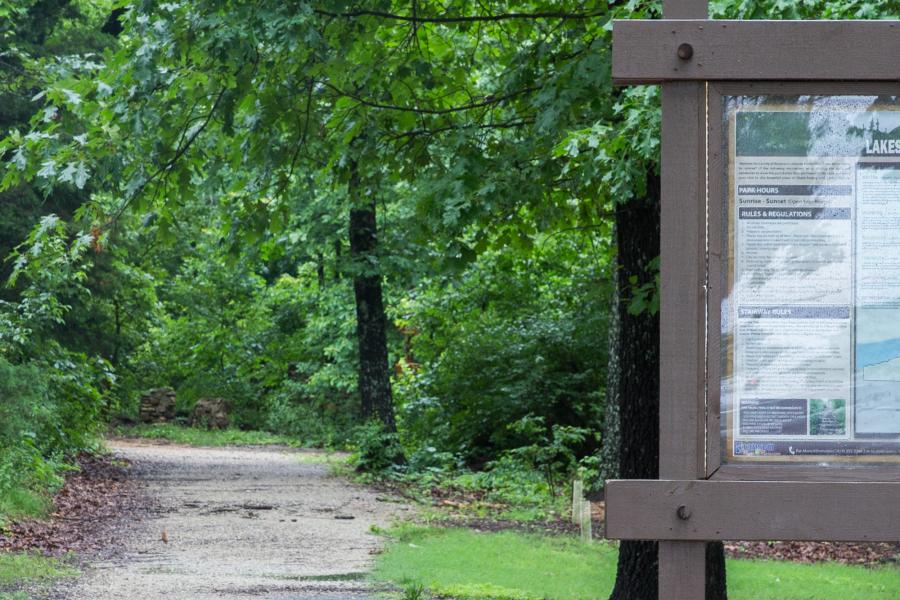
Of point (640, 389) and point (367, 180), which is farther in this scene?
point (367, 180)

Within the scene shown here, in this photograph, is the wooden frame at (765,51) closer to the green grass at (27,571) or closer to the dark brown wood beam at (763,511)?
the dark brown wood beam at (763,511)

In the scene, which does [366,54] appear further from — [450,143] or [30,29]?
[30,29]

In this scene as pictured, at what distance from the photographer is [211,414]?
1454 inches

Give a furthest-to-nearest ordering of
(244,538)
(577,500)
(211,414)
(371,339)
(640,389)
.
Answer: (211,414)
(371,339)
(577,500)
(244,538)
(640,389)

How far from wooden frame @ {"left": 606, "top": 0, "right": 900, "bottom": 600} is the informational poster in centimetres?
6

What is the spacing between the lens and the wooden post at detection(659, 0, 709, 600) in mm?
3971

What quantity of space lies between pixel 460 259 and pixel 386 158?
100cm

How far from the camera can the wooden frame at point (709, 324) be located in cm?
395

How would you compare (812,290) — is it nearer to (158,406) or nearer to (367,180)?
(367,180)

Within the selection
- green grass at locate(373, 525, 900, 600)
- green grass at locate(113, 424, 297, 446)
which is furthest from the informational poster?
green grass at locate(113, 424, 297, 446)

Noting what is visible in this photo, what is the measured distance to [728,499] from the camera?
3949 millimetres

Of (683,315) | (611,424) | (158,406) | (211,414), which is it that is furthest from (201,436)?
(683,315)

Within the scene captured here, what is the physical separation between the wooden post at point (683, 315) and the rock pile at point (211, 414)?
33323mm

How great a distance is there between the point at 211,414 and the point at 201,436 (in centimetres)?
404
